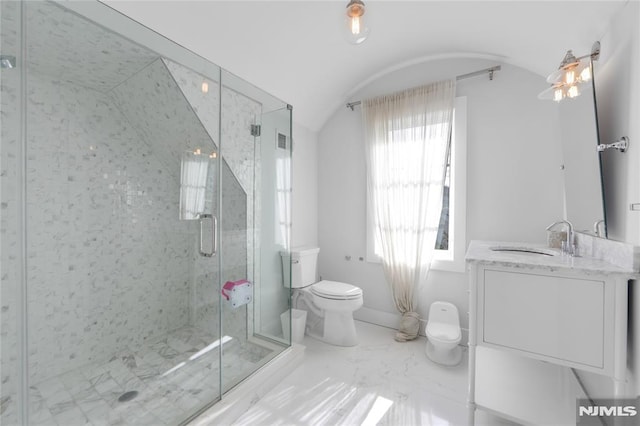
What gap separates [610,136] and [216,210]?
7.69ft

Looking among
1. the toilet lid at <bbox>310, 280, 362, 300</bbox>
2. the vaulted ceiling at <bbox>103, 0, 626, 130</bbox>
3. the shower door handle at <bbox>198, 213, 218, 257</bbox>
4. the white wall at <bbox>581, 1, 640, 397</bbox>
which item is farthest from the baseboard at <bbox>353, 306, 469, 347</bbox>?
the vaulted ceiling at <bbox>103, 0, 626, 130</bbox>

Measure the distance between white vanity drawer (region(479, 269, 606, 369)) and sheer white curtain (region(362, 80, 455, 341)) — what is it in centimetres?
114

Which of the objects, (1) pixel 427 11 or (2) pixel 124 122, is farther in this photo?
(2) pixel 124 122

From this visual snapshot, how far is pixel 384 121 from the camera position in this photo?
2590 millimetres

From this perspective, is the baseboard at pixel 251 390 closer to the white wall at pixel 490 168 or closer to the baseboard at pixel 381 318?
the baseboard at pixel 381 318

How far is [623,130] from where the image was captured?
46.3 inches

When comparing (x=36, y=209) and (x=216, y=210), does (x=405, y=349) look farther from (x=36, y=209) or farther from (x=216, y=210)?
(x=36, y=209)

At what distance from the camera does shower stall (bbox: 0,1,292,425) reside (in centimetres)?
135

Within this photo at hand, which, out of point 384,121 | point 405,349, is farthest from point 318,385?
point 384,121

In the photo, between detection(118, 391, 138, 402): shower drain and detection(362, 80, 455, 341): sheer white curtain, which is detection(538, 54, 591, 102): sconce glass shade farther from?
detection(118, 391, 138, 402): shower drain

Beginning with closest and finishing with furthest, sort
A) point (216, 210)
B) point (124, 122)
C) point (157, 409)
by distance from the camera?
point (157, 409), point (216, 210), point (124, 122)

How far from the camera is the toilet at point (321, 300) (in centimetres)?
221

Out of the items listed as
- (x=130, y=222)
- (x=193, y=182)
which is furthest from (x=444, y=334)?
(x=130, y=222)

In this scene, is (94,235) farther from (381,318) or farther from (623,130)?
(623,130)
